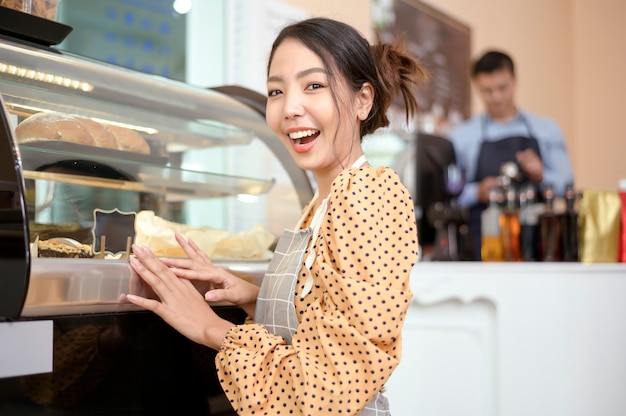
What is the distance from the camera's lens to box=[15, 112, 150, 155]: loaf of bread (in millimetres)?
1028

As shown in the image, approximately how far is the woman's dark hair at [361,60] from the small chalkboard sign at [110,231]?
34 cm

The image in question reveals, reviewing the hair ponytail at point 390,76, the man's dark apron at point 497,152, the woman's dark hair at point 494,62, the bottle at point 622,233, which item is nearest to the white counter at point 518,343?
the bottle at point 622,233

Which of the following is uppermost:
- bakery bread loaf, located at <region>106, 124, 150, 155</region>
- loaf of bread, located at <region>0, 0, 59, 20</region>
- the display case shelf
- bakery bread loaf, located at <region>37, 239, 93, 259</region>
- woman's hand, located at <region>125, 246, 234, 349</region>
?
loaf of bread, located at <region>0, 0, 59, 20</region>

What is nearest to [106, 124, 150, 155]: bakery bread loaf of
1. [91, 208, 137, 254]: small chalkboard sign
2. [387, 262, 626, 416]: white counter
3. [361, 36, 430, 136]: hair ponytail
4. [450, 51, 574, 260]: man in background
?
[91, 208, 137, 254]: small chalkboard sign

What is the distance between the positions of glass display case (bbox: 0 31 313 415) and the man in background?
2.13 meters

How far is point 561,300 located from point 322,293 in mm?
998

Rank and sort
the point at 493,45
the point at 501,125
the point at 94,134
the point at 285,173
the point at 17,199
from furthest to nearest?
the point at 493,45 → the point at 501,125 → the point at 285,173 → the point at 94,134 → the point at 17,199

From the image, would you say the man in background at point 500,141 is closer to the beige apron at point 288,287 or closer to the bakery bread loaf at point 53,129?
the beige apron at point 288,287

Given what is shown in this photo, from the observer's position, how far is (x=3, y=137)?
2.83ft

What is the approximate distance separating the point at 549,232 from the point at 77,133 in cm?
149

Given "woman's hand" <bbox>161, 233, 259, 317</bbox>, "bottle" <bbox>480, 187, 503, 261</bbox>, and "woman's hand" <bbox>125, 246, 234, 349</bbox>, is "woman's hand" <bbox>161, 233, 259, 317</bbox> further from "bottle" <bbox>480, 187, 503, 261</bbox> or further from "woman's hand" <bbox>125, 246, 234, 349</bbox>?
"bottle" <bbox>480, 187, 503, 261</bbox>

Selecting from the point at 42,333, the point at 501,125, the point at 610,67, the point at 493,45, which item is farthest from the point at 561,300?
the point at 610,67

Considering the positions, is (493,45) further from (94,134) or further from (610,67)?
(94,134)

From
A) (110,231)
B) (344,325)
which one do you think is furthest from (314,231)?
(110,231)
